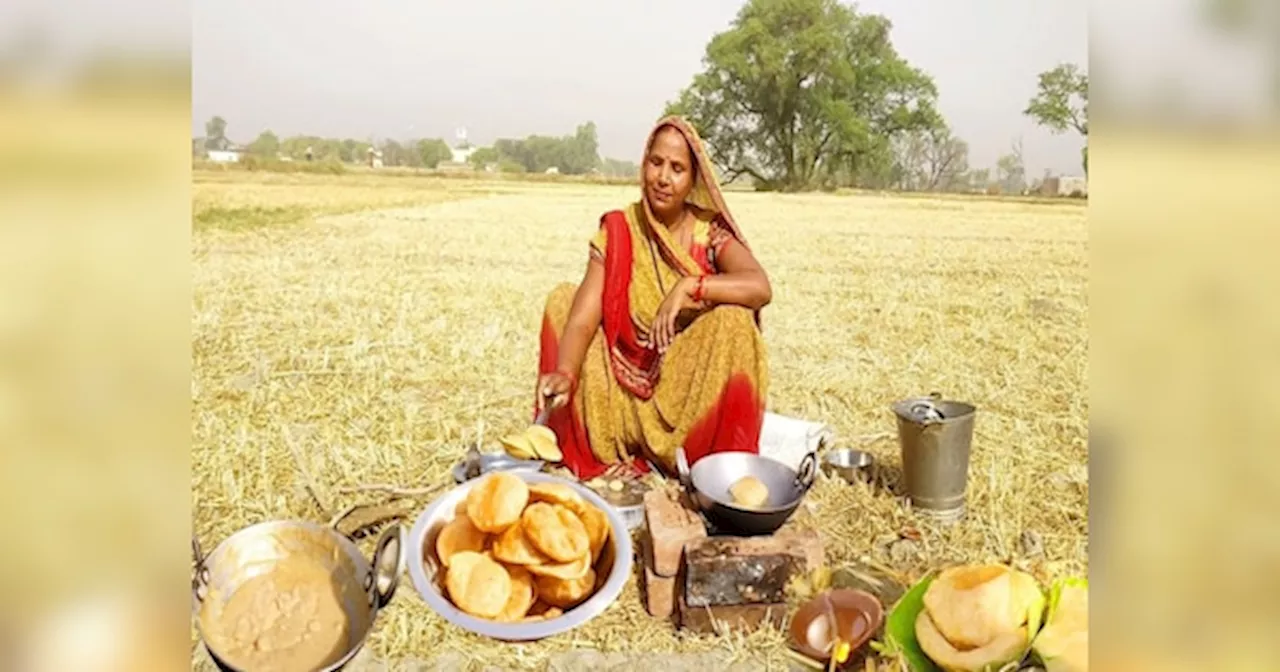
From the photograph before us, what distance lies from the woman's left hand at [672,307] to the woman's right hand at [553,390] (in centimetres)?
34

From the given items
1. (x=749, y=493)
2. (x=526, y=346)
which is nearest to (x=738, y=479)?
(x=749, y=493)

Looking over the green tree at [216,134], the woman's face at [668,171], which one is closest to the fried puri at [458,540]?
the woman's face at [668,171]

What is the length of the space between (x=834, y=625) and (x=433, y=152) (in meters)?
1.75

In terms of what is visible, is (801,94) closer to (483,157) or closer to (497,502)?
(483,157)

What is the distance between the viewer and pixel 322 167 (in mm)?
2891

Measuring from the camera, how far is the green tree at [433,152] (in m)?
2.77

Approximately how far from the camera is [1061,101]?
3.11 m

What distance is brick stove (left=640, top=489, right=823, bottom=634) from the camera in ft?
7.57

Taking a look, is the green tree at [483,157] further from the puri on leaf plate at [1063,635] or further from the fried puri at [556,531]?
the puri on leaf plate at [1063,635]

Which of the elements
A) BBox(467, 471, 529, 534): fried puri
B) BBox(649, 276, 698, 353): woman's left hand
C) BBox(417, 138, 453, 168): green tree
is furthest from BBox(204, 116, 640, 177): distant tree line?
BBox(467, 471, 529, 534): fried puri

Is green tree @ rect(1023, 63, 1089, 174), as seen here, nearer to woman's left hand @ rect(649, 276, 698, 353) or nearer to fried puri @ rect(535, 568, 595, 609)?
woman's left hand @ rect(649, 276, 698, 353)
